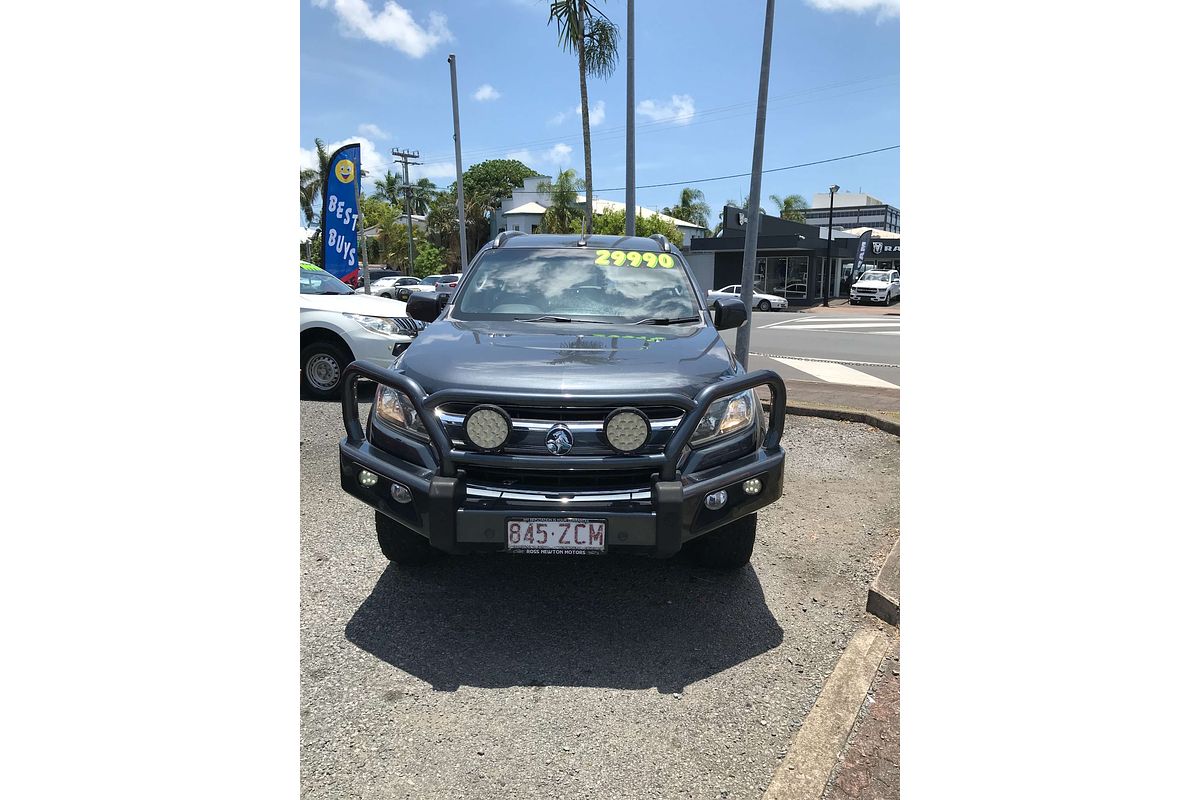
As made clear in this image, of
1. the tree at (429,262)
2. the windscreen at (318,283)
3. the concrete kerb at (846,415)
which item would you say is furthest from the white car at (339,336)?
the tree at (429,262)

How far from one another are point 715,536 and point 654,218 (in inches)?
1861

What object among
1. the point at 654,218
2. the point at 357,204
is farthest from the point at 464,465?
the point at 654,218

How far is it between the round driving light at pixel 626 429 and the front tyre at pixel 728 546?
2.81 ft

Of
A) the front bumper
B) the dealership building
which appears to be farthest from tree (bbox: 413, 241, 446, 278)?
the front bumper

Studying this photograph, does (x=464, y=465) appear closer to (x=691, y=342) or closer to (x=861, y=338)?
(x=691, y=342)

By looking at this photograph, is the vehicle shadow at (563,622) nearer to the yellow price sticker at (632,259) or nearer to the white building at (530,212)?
the yellow price sticker at (632,259)

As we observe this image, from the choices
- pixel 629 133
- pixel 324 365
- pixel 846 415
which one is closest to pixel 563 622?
pixel 846 415

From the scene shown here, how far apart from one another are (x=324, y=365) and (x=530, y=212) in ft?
193

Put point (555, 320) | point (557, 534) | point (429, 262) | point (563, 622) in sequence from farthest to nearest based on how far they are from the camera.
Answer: point (429, 262) → point (555, 320) → point (563, 622) → point (557, 534)

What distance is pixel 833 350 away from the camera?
15.9 m

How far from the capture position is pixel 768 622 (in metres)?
3.42

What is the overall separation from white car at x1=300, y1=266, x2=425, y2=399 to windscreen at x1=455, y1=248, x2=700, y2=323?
3530 millimetres

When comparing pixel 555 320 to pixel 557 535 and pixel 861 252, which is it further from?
pixel 861 252

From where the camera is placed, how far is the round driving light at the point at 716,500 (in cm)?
308
